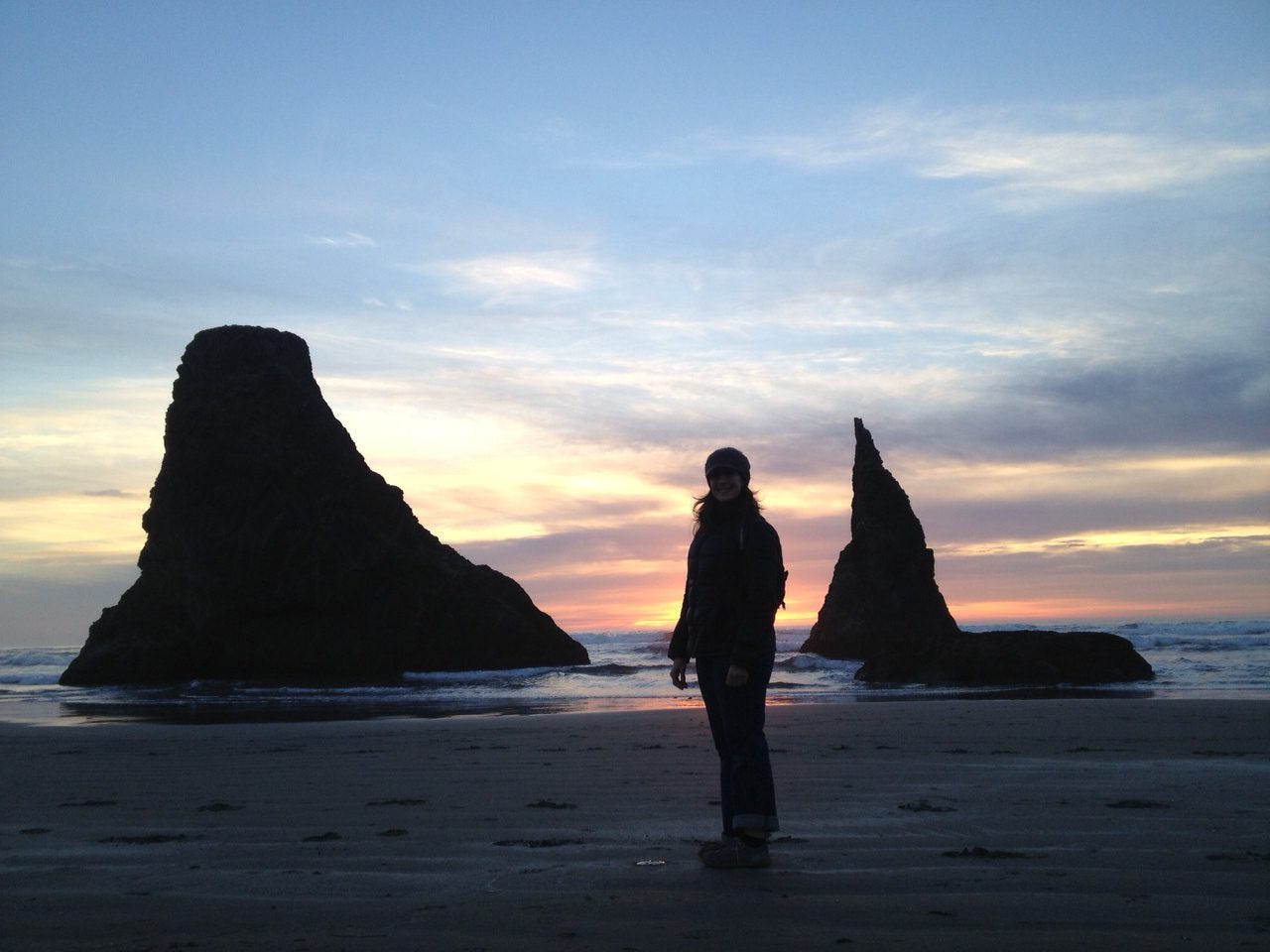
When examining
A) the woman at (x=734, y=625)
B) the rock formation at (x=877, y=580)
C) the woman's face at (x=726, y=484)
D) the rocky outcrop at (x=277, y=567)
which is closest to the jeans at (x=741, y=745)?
the woman at (x=734, y=625)

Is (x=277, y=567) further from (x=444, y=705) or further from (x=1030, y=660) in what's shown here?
(x=1030, y=660)

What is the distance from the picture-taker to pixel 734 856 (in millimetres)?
4559

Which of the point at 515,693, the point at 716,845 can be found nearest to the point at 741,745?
the point at 716,845

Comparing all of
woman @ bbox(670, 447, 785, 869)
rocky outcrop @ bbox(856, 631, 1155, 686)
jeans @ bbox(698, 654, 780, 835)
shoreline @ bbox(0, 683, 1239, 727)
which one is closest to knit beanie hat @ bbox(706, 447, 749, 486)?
woman @ bbox(670, 447, 785, 869)

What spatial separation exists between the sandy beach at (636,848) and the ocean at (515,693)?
23.1 ft

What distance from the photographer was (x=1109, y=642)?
21.3 metres

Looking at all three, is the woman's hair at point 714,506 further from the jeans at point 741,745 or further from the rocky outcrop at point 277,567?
the rocky outcrop at point 277,567

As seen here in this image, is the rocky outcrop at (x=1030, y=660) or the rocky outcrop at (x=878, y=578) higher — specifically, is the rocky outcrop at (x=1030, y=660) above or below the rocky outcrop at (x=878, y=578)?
below

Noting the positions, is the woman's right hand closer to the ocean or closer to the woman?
the woman

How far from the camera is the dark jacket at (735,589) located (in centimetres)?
505

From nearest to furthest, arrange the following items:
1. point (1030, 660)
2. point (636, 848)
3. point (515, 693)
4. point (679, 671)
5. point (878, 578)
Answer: point (636, 848), point (679, 671), point (1030, 660), point (515, 693), point (878, 578)

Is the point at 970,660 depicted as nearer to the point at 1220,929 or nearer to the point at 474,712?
the point at 474,712

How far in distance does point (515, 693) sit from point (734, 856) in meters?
18.2

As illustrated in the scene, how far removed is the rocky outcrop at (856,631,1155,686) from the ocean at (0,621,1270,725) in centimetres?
73
